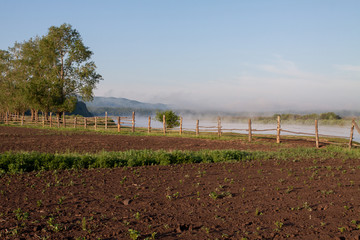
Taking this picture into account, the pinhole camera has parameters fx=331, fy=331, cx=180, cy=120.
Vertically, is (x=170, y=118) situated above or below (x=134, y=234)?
above

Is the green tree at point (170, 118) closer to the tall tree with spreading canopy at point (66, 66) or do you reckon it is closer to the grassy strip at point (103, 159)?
the tall tree with spreading canopy at point (66, 66)

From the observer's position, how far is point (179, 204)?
6.31 metres

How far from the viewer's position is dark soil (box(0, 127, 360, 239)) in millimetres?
4938

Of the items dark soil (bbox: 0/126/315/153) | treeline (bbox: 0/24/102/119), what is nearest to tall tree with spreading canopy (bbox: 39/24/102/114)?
treeline (bbox: 0/24/102/119)

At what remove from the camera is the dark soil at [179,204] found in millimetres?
4938

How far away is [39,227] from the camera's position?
5.04 m

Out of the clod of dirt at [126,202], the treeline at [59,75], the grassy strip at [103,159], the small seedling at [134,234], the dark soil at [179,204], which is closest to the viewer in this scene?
the small seedling at [134,234]

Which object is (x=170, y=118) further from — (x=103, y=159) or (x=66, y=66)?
(x=103, y=159)

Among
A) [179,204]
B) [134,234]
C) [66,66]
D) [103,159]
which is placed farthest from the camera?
[66,66]

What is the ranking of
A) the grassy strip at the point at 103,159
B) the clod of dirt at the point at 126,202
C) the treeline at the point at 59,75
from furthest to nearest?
the treeline at the point at 59,75 < the grassy strip at the point at 103,159 < the clod of dirt at the point at 126,202

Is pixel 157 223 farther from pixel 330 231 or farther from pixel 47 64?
pixel 47 64

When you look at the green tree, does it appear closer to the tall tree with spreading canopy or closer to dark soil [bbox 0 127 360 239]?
the tall tree with spreading canopy

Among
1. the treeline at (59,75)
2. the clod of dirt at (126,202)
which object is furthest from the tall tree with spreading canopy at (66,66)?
the clod of dirt at (126,202)

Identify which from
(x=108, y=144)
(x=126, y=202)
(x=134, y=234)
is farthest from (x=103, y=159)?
(x=108, y=144)
